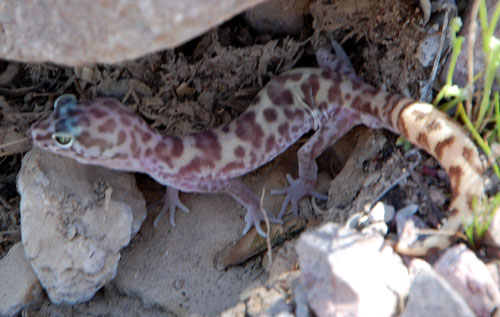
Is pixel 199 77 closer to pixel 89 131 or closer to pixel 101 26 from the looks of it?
pixel 89 131

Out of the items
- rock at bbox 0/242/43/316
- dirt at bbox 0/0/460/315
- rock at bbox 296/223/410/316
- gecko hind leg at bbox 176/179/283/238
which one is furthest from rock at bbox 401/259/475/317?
rock at bbox 0/242/43/316

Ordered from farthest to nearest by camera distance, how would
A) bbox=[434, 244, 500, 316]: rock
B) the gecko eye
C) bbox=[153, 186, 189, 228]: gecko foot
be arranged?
bbox=[153, 186, 189, 228]: gecko foot → the gecko eye → bbox=[434, 244, 500, 316]: rock

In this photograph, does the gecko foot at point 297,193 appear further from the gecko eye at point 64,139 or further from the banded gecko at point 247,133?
the gecko eye at point 64,139

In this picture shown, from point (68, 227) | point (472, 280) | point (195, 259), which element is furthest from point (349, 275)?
point (68, 227)

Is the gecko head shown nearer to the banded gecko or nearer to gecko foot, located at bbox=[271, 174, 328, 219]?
the banded gecko

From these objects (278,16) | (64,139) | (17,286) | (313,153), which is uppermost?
(278,16)

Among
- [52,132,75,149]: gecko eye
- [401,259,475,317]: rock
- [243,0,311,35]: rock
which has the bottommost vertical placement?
[52,132,75,149]: gecko eye

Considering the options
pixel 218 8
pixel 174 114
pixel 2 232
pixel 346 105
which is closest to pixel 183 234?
pixel 174 114
